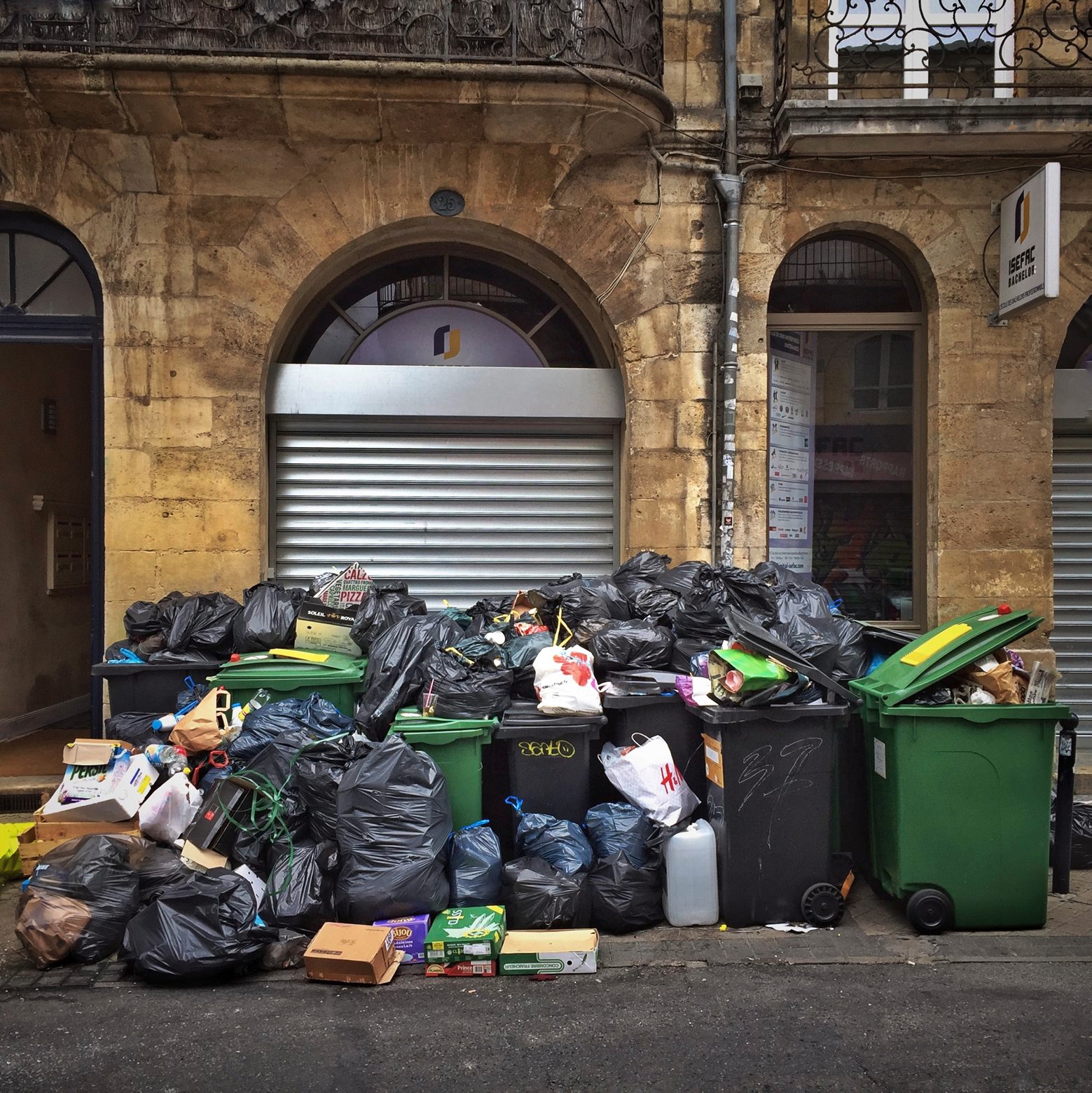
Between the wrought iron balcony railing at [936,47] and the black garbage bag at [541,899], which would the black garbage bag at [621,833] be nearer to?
the black garbage bag at [541,899]

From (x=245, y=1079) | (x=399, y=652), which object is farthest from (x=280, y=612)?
(x=245, y=1079)

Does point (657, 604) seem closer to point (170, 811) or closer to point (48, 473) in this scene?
point (170, 811)

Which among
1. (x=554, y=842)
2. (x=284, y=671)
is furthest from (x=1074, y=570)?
(x=284, y=671)

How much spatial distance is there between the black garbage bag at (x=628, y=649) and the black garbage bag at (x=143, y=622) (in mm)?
2839

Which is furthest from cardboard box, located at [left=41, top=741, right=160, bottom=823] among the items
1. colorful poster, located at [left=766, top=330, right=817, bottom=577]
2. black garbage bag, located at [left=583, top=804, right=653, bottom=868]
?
colorful poster, located at [left=766, top=330, right=817, bottom=577]

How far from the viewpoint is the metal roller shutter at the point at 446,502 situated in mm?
7234

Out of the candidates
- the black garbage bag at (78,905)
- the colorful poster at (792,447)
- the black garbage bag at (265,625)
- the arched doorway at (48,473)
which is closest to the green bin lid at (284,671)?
the black garbage bag at (265,625)

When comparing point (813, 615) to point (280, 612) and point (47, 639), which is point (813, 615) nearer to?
point (280, 612)

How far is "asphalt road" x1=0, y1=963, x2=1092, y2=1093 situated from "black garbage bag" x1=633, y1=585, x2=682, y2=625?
2166mm

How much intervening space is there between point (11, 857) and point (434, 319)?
15.2 feet

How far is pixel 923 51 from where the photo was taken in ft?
22.8

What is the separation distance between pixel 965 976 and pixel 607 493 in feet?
14.0

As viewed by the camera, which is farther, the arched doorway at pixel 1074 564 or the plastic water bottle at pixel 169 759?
the arched doorway at pixel 1074 564

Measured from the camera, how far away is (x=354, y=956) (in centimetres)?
390
